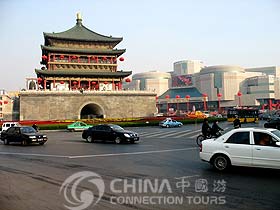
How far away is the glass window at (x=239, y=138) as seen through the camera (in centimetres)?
900

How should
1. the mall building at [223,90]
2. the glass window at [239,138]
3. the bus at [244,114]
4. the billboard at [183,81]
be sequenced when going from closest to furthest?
1. the glass window at [239,138]
2. the bus at [244,114]
3. the mall building at [223,90]
4. the billboard at [183,81]

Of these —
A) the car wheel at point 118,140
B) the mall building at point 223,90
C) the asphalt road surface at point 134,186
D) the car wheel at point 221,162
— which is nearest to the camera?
the asphalt road surface at point 134,186

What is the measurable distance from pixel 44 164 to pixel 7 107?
4945 centimetres

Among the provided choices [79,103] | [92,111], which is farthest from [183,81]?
[79,103]

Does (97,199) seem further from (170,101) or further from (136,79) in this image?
(136,79)

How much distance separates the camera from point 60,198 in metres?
6.56

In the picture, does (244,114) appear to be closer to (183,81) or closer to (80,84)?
(80,84)

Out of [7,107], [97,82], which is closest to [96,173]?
[97,82]

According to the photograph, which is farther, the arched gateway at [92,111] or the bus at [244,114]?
the arched gateway at [92,111]

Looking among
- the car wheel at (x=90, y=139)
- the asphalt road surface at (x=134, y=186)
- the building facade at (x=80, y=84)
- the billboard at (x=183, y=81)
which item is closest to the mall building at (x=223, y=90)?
the billboard at (x=183, y=81)

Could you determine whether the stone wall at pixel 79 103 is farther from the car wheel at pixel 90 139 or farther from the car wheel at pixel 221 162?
the car wheel at pixel 221 162

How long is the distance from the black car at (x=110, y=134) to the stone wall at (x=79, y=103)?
29.3 metres

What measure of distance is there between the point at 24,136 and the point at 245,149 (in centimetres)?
1399

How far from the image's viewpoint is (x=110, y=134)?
62.5ft
